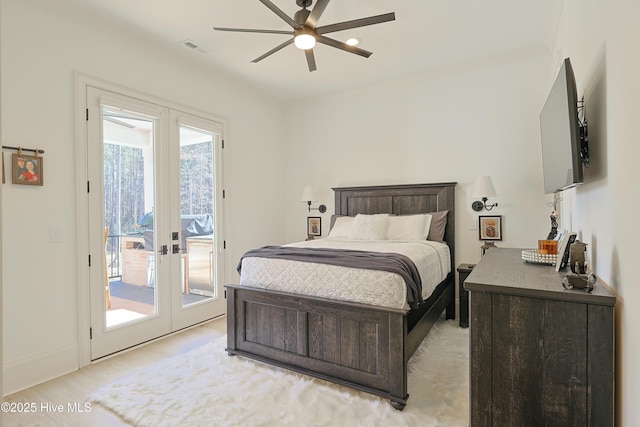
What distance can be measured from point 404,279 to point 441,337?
147 cm

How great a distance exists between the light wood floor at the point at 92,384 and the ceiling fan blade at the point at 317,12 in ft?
→ 9.73

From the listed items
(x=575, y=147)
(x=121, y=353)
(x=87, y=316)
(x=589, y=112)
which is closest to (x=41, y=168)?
(x=87, y=316)

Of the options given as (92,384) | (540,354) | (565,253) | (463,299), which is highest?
(565,253)

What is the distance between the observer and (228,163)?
4.48 meters

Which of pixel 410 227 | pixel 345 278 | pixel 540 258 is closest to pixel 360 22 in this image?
pixel 345 278

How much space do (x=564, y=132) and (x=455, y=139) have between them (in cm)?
247

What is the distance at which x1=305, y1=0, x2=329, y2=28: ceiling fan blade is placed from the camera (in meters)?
2.44

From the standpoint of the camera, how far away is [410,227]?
4074 mm

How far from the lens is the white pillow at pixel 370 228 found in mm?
4078

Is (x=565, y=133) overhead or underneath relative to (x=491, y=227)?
overhead

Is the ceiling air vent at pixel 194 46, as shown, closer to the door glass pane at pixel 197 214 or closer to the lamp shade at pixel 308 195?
the door glass pane at pixel 197 214

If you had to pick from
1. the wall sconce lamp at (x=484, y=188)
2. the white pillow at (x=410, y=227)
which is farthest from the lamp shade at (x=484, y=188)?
the white pillow at (x=410, y=227)

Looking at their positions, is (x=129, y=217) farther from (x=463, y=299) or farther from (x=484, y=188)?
(x=484, y=188)

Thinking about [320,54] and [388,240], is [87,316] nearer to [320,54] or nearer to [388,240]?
[388,240]
